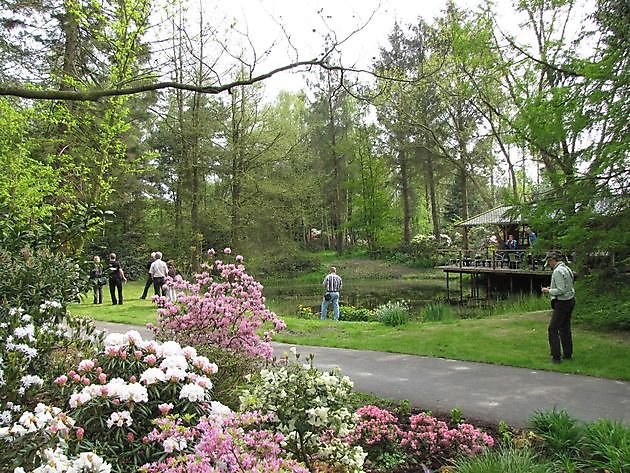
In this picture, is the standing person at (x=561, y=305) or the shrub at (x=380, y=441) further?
the standing person at (x=561, y=305)

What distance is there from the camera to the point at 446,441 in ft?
15.0

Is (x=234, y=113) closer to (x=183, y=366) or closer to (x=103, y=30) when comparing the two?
(x=103, y=30)

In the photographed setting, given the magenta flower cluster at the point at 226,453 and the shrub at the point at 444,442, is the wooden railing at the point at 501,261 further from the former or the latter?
the magenta flower cluster at the point at 226,453

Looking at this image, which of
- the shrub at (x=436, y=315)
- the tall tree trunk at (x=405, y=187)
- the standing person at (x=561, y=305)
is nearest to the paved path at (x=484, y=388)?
the standing person at (x=561, y=305)

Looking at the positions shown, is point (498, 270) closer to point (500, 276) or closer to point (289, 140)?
point (500, 276)

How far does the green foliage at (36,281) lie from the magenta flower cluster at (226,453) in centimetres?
293

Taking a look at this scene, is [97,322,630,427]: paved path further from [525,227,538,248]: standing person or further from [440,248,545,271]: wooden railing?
[440,248,545,271]: wooden railing

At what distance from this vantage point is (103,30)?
1258 cm

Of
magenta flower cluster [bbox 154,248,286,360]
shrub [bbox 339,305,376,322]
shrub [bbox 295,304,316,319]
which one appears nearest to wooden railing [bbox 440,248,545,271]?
shrub [bbox 339,305,376,322]

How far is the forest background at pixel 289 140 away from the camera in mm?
8727

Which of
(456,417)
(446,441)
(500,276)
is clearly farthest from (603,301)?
(500,276)

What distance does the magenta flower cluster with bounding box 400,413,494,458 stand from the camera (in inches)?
176

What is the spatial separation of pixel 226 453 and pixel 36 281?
3719 millimetres

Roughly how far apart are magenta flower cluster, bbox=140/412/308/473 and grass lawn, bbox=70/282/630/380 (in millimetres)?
6286
